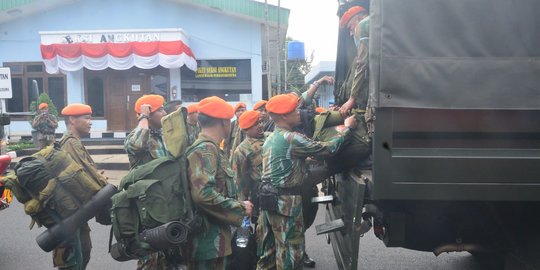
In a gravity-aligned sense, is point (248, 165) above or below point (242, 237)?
above

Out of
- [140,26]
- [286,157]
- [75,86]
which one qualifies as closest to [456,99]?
[286,157]

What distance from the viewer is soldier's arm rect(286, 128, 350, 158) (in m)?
3.10

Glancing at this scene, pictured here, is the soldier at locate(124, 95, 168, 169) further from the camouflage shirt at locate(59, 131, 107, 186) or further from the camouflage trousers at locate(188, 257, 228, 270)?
the camouflage trousers at locate(188, 257, 228, 270)

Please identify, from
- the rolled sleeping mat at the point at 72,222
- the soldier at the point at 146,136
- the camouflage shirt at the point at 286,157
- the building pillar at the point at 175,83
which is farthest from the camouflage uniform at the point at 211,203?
the building pillar at the point at 175,83

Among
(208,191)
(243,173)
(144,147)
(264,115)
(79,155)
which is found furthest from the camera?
(264,115)

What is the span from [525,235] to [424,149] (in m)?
1.09

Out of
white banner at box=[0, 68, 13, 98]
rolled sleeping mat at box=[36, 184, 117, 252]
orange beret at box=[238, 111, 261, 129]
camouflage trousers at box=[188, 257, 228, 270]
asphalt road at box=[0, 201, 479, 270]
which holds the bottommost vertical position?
asphalt road at box=[0, 201, 479, 270]

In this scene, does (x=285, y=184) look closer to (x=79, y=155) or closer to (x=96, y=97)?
(x=79, y=155)

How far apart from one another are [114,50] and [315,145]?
40.5 feet

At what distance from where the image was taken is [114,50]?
13.9 m

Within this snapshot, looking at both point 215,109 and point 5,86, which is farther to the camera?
point 5,86

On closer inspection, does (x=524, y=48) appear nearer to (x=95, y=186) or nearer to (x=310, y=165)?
(x=310, y=165)

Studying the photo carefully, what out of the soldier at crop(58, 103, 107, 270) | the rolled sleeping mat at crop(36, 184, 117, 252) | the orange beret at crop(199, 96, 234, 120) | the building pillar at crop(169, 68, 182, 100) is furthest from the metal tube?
the building pillar at crop(169, 68, 182, 100)

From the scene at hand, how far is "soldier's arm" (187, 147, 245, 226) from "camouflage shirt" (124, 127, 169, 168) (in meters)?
1.07
